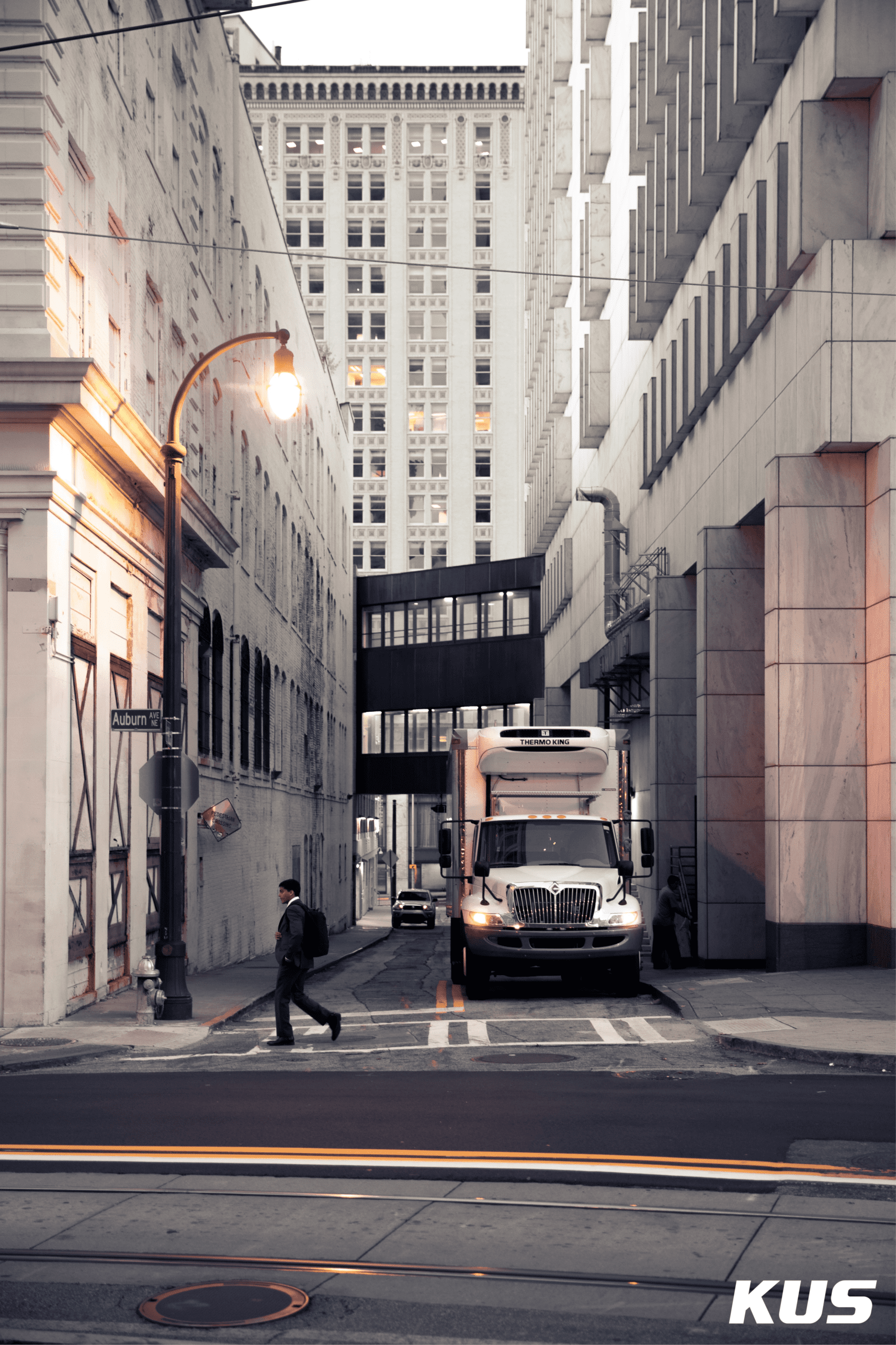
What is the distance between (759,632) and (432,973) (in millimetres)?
8270

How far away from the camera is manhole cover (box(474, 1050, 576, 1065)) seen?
1343cm

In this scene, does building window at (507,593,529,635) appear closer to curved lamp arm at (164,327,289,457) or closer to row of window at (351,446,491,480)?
row of window at (351,446,491,480)

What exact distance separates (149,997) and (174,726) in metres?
3.07

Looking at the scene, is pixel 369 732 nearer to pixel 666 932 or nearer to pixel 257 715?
pixel 257 715

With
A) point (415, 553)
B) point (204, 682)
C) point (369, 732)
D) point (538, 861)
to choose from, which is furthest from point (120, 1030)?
point (415, 553)

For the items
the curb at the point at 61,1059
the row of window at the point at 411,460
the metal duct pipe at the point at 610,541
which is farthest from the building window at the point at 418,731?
the curb at the point at 61,1059

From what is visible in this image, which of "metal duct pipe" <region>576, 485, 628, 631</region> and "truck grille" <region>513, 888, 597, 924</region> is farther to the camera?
"metal duct pipe" <region>576, 485, 628, 631</region>

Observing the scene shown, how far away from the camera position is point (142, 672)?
22.5m

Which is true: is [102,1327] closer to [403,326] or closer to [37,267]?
[37,267]

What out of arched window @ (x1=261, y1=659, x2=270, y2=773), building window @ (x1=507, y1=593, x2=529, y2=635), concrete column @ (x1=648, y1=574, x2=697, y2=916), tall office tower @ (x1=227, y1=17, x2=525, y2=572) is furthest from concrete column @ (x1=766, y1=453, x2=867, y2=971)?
tall office tower @ (x1=227, y1=17, x2=525, y2=572)

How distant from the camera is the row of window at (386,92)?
351 feet

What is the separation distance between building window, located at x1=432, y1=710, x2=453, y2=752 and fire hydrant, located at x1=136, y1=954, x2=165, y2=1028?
47.2 meters

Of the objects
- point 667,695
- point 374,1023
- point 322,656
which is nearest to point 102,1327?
point 374,1023

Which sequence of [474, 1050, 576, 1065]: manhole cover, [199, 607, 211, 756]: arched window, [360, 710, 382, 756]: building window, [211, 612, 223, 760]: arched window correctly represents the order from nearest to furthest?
1. [474, 1050, 576, 1065]: manhole cover
2. [199, 607, 211, 756]: arched window
3. [211, 612, 223, 760]: arched window
4. [360, 710, 382, 756]: building window
